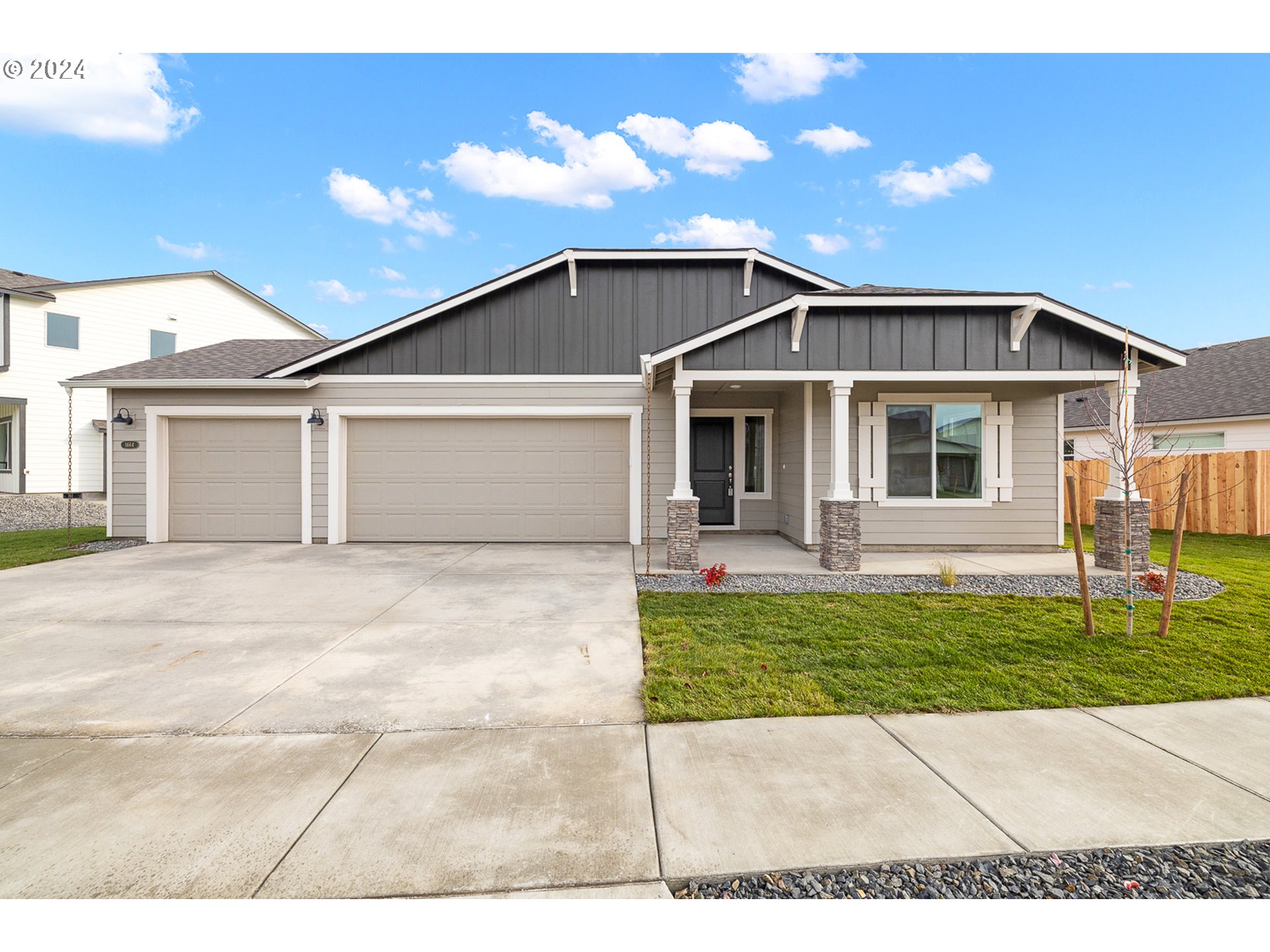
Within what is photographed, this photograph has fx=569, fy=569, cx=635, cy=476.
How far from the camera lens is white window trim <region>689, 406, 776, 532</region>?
10.9 m

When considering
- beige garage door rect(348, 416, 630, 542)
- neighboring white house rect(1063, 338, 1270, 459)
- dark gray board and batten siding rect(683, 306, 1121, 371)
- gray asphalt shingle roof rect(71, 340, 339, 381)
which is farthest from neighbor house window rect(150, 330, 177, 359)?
neighboring white house rect(1063, 338, 1270, 459)

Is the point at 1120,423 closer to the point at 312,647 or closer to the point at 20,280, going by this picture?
the point at 312,647

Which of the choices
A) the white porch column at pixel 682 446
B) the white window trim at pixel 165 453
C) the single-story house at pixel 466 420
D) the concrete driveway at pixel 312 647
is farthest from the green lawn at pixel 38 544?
the white porch column at pixel 682 446

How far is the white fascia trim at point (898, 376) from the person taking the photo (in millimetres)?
7266

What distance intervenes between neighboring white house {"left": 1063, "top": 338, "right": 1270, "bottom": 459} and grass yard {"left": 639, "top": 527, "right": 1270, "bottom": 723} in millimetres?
9085

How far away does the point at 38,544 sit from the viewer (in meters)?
9.59

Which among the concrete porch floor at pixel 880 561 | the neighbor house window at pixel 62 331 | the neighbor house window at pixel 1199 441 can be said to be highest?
the neighbor house window at pixel 62 331

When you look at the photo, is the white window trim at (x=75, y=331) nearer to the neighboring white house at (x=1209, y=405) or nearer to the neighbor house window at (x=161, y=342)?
the neighbor house window at (x=161, y=342)

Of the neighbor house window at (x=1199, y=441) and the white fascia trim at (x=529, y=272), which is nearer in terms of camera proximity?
the white fascia trim at (x=529, y=272)

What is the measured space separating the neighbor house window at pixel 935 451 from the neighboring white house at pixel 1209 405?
214 inches

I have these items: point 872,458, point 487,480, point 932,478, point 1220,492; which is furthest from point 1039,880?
point 1220,492

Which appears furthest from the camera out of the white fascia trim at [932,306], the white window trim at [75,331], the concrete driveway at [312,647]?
the white window trim at [75,331]

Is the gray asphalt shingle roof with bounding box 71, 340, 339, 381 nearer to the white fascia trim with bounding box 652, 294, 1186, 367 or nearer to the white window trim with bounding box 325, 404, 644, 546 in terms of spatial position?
the white window trim with bounding box 325, 404, 644, 546
